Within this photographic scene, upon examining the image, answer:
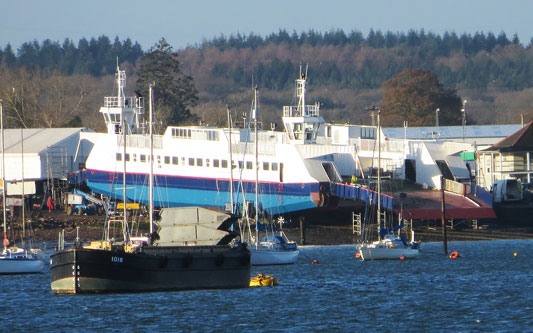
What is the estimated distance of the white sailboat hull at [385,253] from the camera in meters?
71.2

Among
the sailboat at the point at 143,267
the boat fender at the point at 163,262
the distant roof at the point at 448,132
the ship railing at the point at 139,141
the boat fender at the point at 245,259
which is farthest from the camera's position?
the distant roof at the point at 448,132

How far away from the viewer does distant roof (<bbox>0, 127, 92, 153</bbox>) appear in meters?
97.2

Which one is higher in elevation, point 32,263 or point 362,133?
point 362,133

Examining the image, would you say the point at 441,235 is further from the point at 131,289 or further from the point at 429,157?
the point at 131,289

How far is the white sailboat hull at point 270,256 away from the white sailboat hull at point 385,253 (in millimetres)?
4374

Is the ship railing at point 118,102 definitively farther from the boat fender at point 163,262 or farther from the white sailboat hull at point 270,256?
the boat fender at point 163,262

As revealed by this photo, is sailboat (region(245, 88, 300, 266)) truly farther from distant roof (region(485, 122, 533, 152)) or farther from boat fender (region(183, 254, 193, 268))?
distant roof (region(485, 122, 533, 152))

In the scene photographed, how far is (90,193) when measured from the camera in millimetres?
95938

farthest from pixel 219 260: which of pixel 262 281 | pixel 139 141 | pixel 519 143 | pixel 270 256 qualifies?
pixel 519 143

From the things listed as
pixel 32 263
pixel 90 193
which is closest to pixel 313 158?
pixel 90 193

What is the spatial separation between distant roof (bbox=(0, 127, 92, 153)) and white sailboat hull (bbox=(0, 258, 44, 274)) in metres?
33.3

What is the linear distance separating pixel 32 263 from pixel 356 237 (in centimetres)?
2875

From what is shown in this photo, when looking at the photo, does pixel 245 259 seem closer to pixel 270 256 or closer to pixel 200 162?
pixel 270 256

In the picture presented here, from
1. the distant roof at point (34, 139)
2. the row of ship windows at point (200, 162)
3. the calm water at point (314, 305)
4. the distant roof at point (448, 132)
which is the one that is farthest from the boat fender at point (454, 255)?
the distant roof at point (448, 132)
